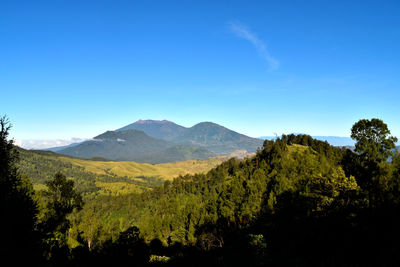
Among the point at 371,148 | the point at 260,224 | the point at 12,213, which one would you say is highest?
the point at 371,148

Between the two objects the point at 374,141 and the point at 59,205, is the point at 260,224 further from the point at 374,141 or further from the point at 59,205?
the point at 59,205

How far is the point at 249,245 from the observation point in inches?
1224

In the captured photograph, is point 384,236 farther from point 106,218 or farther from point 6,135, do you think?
point 106,218

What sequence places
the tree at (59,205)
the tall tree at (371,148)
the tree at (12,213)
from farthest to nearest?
the tree at (59,205) → the tall tree at (371,148) → the tree at (12,213)

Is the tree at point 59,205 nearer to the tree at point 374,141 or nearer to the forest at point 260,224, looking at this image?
the forest at point 260,224

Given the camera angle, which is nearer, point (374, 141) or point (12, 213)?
point (12, 213)

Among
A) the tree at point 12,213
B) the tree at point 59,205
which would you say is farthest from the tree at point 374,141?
the tree at point 59,205

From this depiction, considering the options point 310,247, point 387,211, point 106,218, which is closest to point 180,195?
point 106,218

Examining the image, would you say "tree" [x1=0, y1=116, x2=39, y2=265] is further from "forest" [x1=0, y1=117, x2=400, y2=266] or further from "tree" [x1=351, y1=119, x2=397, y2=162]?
"tree" [x1=351, y1=119, x2=397, y2=162]

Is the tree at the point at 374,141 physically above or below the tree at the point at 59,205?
above

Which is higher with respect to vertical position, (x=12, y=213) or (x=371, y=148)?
(x=371, y=148)

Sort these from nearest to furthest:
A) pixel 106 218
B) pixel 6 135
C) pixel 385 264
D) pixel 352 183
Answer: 1. pixel 385 264
2. pixel 6 135
3. pixel 352 183
4. pixel 106 218

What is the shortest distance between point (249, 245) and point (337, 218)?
19.8 meters

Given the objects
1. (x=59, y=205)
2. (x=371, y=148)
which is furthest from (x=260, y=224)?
A: (x=59, y=205)
